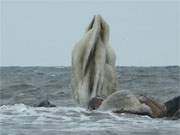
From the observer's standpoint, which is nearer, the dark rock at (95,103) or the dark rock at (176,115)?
the dark rock at (176,115)

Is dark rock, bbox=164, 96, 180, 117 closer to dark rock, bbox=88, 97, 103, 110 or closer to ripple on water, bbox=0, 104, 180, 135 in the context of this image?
ripple on water, bbox=0, 104, 180, 135

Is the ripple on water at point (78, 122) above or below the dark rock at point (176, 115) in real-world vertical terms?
above

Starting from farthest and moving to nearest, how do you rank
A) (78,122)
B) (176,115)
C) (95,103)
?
(95,103)
(176,115)
(78,122)

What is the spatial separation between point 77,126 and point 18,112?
548 centimetres

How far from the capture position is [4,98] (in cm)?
3619

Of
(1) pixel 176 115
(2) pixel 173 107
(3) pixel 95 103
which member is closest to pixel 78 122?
(1) pixel 176 115

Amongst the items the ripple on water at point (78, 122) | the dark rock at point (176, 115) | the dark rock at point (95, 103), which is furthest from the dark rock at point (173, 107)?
the dark rock at point (95, 103)

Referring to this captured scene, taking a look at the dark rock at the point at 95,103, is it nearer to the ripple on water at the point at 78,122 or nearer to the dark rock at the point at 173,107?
the ripple on water at the point at 78,122

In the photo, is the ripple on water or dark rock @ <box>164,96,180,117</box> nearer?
the ripple on water

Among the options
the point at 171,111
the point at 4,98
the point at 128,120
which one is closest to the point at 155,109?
the point at 171,111

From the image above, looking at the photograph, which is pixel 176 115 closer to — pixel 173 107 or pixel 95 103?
pixel 173 107

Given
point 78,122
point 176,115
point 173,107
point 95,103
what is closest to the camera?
point 78,122

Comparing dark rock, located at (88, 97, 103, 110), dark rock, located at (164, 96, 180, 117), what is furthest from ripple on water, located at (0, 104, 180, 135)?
dark rock, located at (164, 96, 180, 117)

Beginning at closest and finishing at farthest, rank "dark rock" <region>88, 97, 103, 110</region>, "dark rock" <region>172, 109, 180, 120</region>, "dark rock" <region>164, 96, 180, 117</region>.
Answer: "dark rock" <region>172, 109, 180, 120</region>, "dark rock" <region>164, 96, 180, 117</region>, "dark rock" <region>88, 97, 103, 110</region>
